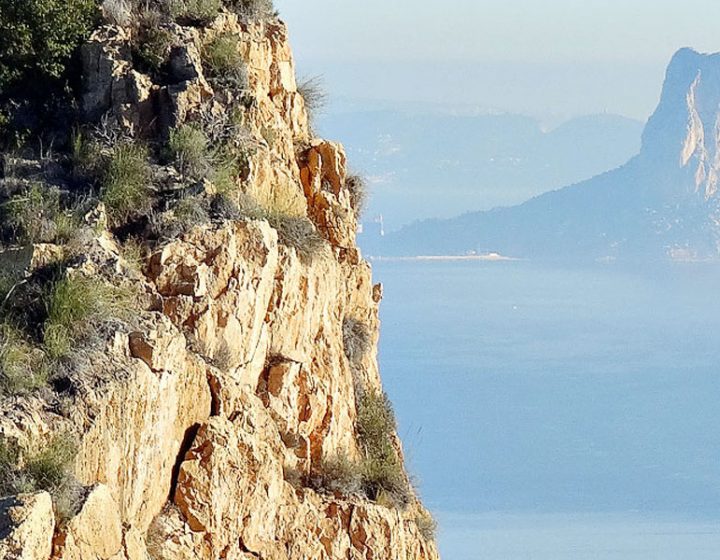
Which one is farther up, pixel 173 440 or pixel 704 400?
pixel 704 400

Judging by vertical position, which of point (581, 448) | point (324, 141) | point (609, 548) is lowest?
point (324, 141)

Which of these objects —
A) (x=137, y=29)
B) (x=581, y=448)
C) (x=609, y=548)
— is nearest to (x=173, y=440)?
(x=137, y=29)

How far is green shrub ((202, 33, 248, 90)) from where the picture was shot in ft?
37.7

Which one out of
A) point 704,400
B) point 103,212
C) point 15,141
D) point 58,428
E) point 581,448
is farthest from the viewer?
point 704,400

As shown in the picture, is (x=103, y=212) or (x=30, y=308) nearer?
(x=30, y=308)

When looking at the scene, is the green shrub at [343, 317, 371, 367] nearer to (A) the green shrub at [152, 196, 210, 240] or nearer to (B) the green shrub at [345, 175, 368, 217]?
(B) the green shrub at [345, 175, 368, 217]

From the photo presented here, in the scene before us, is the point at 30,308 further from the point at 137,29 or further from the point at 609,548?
the point at 609,548

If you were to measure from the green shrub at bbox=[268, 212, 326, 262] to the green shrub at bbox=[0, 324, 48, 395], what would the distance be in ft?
8.36

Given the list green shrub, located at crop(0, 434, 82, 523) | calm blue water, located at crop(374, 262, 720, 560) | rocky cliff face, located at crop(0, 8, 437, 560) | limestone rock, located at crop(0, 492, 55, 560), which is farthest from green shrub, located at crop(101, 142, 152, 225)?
calm blue water, located at crop(374, 262, 720, 560)

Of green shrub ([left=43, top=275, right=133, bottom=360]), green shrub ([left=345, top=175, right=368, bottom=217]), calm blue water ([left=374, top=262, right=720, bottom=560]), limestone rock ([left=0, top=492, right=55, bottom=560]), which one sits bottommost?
limestone rock ([left=0, top=492, right=55, bottom=560])

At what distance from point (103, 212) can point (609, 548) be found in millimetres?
120506

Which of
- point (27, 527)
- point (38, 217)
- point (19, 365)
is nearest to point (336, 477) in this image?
point (38, 217)

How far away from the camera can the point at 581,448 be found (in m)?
176

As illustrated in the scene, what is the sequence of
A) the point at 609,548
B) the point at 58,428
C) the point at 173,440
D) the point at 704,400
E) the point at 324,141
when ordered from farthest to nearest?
the point at 704,400
the point at 609,548
the point at 324,141
the point at 173,440
the point at 58,428
